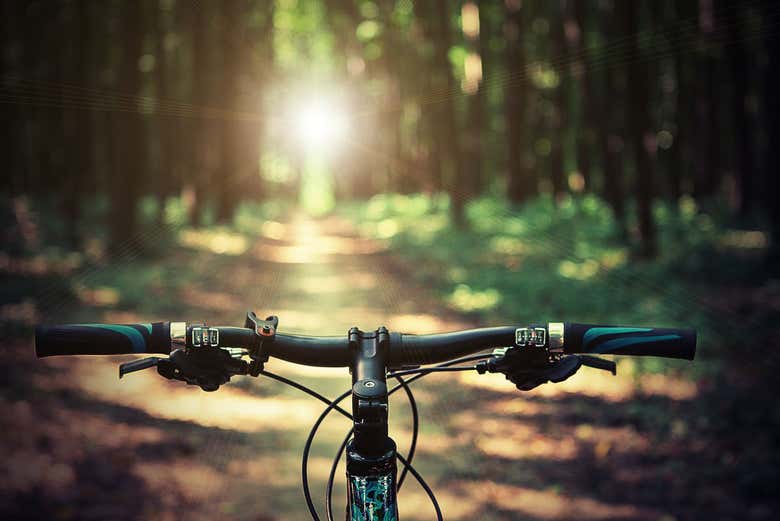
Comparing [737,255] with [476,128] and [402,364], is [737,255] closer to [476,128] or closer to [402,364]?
[476,128]

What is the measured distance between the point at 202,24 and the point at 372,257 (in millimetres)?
12478

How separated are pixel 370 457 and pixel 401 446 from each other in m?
5.04

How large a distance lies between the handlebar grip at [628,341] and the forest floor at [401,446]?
366 cm

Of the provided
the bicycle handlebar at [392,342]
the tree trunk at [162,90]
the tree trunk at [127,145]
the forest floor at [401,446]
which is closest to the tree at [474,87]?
the tree trunk at [127,145]

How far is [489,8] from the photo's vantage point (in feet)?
91.4

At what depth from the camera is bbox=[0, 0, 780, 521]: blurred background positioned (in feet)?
19.4

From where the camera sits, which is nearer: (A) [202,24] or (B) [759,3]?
(B) [759,3]

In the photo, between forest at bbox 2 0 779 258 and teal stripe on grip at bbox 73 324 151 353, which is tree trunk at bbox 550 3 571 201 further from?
teal stripe on grip at bbox 73 324 151 353

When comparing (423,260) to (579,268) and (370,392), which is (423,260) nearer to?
(579,268)

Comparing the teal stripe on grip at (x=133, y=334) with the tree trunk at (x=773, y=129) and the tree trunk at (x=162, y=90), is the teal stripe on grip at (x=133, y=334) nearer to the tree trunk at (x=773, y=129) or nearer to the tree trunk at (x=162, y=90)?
the tree trunk at (x=773, y=129)

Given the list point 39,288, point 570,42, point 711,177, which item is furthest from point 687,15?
point 39,288

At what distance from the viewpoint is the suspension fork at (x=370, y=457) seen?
1688 millimetres

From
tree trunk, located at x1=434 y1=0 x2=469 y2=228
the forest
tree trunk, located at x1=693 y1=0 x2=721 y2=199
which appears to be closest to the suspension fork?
the forest

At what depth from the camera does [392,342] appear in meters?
1.96
